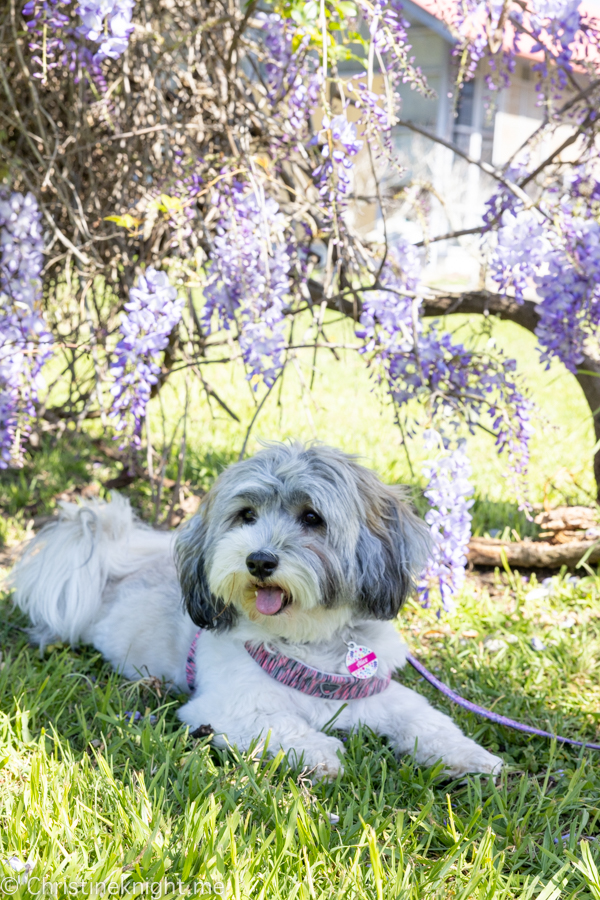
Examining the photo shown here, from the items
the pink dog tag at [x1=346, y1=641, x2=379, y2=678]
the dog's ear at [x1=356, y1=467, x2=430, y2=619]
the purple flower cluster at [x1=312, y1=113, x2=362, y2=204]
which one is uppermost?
the purple flower cluster at [x1=312, y1=113, x2=362, y2=204]

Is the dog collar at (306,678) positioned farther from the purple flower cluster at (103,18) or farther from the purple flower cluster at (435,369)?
the purple flower cluster at (103,18)

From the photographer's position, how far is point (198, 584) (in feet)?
7.69

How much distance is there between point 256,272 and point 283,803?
1799 mm

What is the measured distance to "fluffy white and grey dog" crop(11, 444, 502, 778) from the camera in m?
2.09

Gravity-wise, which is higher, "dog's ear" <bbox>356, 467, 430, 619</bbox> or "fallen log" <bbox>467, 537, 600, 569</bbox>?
"dog's ear" <bbox>356, 467, 430, 619</bbox>

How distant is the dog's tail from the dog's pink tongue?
1.06m

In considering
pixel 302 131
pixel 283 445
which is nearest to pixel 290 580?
pixel 283 445

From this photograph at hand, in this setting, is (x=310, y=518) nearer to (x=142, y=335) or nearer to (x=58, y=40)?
(x=142, y=335)

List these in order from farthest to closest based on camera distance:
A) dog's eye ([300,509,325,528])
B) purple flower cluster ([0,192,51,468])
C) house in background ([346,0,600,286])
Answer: house in background ([346,0,600,286]), purple flower cluster ([0,192,51,468]), dog's eye ([300,509,325,528])

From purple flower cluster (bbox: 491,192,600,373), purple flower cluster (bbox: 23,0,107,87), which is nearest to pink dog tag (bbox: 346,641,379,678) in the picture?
purple flower cluster (bbox: 491,192,600,373)

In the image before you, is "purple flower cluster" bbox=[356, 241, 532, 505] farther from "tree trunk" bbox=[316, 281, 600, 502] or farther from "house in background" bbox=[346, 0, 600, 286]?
"house in background" bbox=[346, 0, 600, 286]

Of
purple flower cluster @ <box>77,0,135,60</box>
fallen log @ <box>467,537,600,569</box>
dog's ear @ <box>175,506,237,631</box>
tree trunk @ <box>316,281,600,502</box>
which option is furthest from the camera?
tree trunk @ <box>316,281,600,502</box>

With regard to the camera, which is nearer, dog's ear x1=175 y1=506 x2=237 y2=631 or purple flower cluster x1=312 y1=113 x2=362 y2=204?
dog's ear x1=175 y1=506 x2=237 y2=631

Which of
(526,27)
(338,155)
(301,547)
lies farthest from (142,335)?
(526,27)
